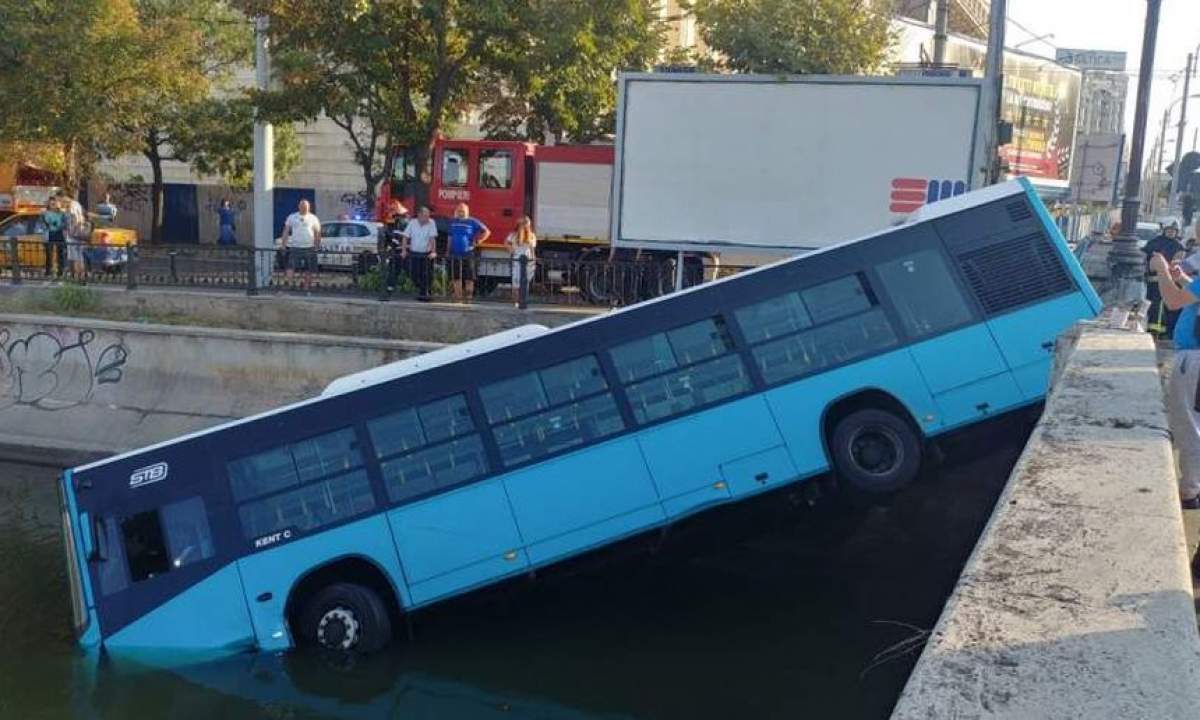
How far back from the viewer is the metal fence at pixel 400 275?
1788cm

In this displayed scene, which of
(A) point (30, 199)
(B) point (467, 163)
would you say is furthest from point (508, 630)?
(A) point (30, 199)

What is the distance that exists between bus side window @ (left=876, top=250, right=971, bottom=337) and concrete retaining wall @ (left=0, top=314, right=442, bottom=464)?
8.50 meters

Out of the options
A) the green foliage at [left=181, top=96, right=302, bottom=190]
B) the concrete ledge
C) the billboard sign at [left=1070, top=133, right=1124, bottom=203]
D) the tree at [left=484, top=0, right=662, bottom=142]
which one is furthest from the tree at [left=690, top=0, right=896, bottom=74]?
the concrete ledge

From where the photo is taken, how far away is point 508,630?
466 inches

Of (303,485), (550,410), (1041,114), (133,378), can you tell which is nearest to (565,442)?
(550,410)

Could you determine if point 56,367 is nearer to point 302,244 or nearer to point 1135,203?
point 302,244

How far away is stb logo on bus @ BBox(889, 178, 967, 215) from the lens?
17953mm

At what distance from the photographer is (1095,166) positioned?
948 inches

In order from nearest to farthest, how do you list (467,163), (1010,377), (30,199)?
(1010,377)
(467,163)
(30,199)

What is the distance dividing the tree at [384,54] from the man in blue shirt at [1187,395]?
16.3m

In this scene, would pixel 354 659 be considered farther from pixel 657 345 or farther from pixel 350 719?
pixel 657 345

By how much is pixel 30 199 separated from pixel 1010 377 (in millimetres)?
36681

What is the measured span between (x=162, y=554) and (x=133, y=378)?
24.6 feet

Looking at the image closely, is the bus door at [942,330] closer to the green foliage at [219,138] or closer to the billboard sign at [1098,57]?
the green foliage at [219,138]
